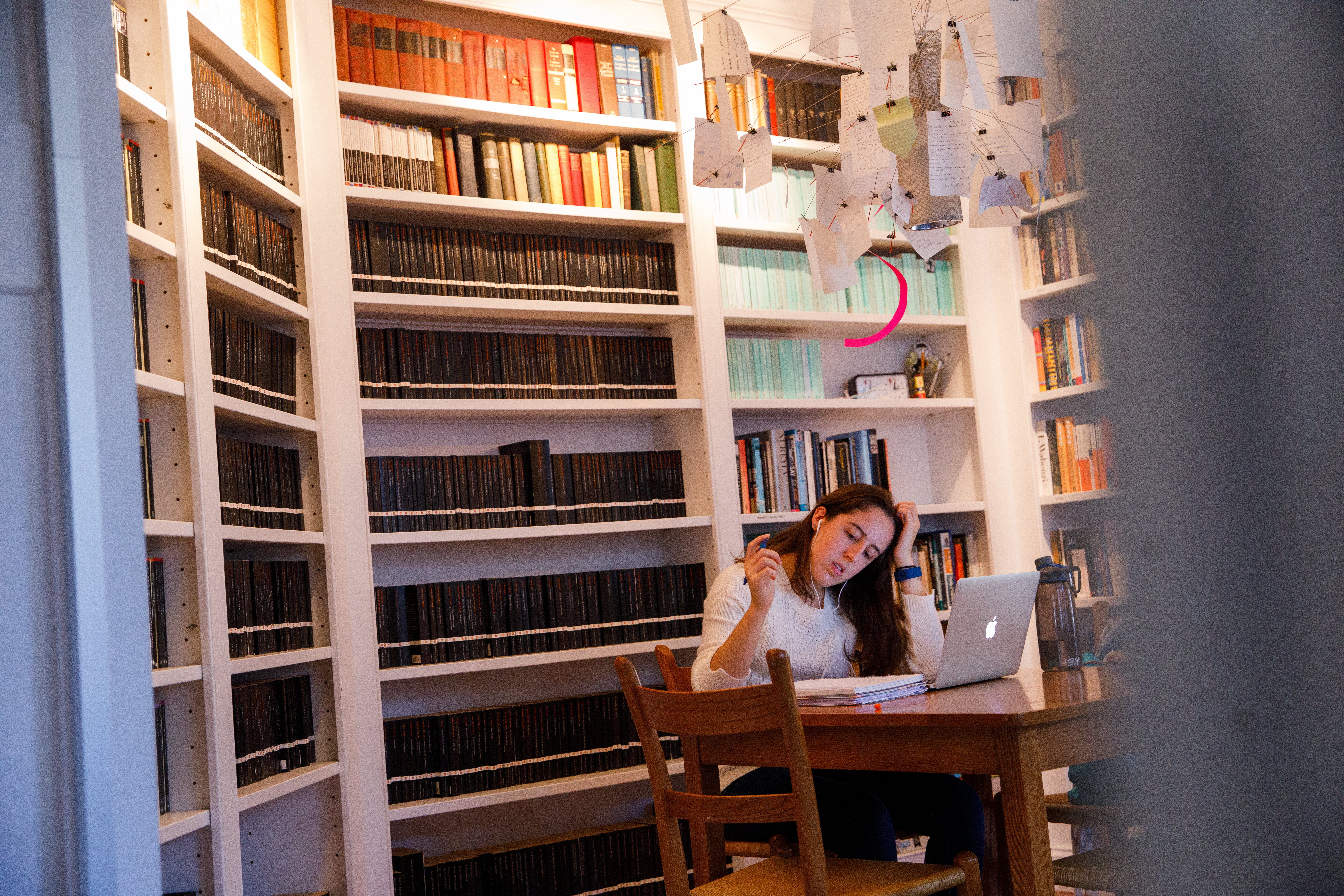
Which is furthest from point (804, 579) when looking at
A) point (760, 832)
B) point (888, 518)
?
point (760, 832)

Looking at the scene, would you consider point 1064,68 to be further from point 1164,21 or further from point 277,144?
point 277,144

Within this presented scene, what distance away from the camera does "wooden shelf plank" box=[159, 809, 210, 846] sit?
1.91 meters

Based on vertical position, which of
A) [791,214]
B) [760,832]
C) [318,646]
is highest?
[791,214]

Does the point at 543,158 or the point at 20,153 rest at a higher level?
the point at 543,158

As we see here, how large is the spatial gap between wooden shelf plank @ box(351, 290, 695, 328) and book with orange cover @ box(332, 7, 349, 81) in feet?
2.10

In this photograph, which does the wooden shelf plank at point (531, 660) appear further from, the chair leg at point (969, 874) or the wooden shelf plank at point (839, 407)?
the chair leg at point (969, 874)

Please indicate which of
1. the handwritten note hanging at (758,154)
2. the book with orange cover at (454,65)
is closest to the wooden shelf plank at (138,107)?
the book with orange cover at (454,65)

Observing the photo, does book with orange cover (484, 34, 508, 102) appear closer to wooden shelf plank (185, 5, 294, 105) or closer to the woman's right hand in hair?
wooden shelf plank (185, 5, 294, 105)

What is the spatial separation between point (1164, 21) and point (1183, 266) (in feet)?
0.14

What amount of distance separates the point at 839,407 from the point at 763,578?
5.25ft

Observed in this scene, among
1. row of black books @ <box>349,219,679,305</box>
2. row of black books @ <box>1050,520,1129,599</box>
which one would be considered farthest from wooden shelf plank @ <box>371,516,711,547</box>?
row of black books @ <box>1050,520,1129,599</box>

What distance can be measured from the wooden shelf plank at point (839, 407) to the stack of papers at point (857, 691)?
56.9 inches

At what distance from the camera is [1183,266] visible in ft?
0.59

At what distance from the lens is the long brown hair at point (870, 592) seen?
99.3 inches
